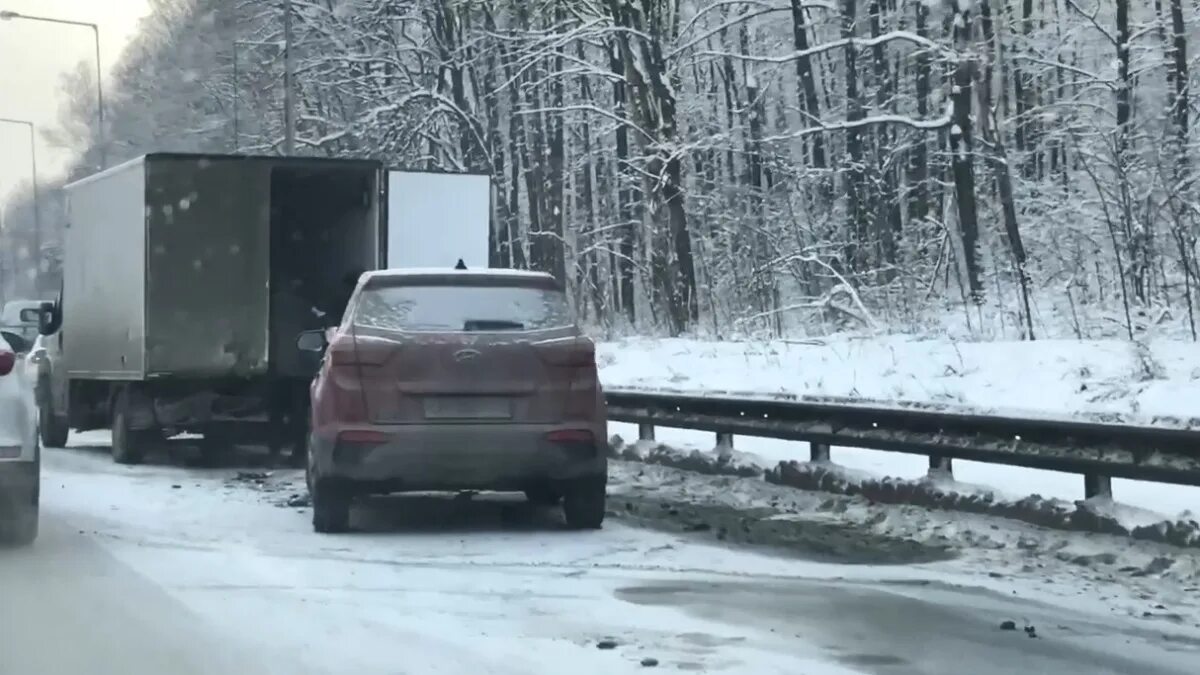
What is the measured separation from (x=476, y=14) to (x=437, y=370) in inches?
1114

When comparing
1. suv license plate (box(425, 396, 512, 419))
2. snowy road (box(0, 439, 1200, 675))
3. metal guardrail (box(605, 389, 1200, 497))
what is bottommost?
snowy road (box(0, 439, 1200, 675))

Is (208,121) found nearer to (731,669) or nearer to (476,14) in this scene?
(476,14)

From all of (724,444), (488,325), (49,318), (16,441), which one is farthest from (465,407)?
(49,318)

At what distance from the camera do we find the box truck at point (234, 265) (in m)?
17.2

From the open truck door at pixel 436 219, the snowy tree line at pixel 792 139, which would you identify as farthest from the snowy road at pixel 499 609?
the snowy tree line at pixel 792 139

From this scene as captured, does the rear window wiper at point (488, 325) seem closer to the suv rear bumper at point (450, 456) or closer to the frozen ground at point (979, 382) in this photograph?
the suv rear bumper at point (450, 456)

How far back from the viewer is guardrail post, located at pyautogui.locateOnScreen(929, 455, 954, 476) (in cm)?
1244

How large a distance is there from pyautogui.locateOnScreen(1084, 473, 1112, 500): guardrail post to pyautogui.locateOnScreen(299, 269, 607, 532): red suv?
3044 mm

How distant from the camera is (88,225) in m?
20.0

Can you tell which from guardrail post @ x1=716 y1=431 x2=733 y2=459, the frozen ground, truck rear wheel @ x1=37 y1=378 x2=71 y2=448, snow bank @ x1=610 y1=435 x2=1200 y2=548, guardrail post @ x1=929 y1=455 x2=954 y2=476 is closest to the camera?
snow bank @ x1=610 y1=435 x2=1200 y2=548

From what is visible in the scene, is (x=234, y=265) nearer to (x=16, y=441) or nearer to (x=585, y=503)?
(x=16, y=441)

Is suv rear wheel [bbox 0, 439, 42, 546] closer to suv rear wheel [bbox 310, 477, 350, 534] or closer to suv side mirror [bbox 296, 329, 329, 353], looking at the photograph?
suv rear wheel [bbox 310, 477, 350, 534]

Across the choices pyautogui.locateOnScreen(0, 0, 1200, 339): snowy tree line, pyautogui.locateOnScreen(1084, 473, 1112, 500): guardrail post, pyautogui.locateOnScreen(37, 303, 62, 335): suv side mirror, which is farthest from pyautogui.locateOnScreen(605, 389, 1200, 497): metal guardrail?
pyautogui.locateOnScreen(37, 303, 62, 335): suv side mirror

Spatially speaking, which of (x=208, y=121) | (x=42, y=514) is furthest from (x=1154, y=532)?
(x=208, y=121)
